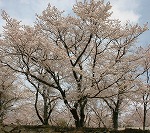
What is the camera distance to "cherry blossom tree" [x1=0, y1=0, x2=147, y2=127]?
1942cm

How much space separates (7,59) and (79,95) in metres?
7.62

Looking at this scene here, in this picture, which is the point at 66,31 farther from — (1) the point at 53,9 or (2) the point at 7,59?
(2) the point at 7,59

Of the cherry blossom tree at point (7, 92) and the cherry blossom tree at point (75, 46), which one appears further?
the cherry blossom tree at point (7, 92)

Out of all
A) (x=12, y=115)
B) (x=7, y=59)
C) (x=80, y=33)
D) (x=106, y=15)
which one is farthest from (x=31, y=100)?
(x=106, y=15)

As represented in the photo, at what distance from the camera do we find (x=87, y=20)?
67.7ft

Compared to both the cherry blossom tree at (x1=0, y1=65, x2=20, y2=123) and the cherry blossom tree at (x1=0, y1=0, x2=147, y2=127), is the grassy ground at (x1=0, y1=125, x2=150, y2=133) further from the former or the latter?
the cherry blossom tree at (x1=0, y1=65, x2=20, y2=123)

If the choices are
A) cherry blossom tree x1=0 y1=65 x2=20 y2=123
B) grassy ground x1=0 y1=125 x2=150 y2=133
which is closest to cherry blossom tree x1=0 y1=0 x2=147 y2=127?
grassy ground x1=0 y1=125 x2=150 y2=133

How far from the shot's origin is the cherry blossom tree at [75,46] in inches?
765

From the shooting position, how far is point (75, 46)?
72.1 ft

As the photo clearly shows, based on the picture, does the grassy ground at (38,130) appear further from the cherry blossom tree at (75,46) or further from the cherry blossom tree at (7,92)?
the cherry blossom tree at (7,92)

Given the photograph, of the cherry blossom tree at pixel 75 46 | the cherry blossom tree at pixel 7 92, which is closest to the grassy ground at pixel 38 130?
the cherry blossom tree at pixel 75 46

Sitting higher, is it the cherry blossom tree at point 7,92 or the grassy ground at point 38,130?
the cherry blossom tree at point 7,92

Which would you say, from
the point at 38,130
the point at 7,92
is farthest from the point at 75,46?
the point at 7,92

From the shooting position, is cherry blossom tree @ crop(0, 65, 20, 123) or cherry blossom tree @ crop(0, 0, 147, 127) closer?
cherry blossom tree @ crop(0, 0, 147, 127)
